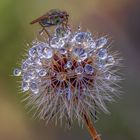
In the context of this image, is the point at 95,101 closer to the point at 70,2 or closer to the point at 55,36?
the point at 55,36

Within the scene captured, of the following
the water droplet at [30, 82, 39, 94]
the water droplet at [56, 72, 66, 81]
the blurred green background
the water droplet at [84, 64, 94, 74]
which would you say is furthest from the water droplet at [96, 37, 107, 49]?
the blurred green background

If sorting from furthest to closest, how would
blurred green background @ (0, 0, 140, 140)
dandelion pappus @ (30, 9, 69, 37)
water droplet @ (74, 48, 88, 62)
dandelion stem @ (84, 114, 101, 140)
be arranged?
blurred green background @ (0, 0, 140, 140), dandelion pappus @ (30, 9, 69, 37), water droplet @ (74, 48, 88, 62), dandelion stem @ (84, 114, 101, 140)

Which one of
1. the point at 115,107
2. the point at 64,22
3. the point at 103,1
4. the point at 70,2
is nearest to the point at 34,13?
the point at 70,2

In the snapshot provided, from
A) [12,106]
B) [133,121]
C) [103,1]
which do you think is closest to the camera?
[133,121]

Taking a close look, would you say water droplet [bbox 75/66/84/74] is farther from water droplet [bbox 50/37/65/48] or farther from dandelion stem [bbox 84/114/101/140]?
dandelion stem [bbox 84/114/101/140]

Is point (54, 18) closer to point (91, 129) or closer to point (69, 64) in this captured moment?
point (69, 64)

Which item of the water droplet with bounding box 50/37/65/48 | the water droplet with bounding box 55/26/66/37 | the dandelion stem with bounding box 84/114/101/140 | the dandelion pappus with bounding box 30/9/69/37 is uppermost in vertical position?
the dandelion pappus with bounding box 30/9/69/37

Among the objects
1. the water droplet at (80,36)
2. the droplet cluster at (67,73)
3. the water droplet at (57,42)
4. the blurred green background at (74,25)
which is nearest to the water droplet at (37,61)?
the droplet cluster at (67,73)
